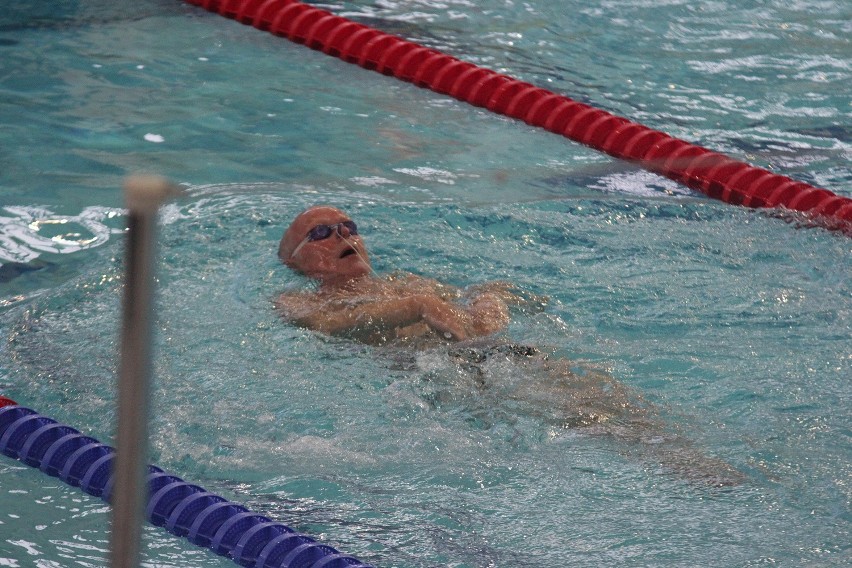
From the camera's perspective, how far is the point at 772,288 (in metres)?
3.81

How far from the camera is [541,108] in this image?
5.41 meters

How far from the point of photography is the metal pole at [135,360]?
731 mm

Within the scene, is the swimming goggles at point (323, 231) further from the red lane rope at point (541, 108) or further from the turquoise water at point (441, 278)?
the red lane rope at point (541, 108)

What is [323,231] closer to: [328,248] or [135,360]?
[328,248]

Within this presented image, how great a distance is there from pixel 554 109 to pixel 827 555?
3359 mm

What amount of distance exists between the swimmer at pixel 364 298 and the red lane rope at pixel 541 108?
1.52 meters

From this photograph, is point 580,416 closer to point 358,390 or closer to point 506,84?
point 358,390

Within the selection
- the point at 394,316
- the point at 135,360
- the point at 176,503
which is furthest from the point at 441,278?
the point at 135,360

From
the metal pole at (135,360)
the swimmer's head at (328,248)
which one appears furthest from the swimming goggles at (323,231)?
the metal pole at (135,360)

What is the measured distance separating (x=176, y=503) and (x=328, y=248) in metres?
1.27

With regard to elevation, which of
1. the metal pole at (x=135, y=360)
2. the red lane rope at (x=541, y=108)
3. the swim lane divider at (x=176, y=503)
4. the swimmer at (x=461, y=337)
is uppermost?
the metal pole at (x=135, y=360)

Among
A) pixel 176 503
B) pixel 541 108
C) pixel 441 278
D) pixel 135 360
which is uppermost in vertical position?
pixel 135 360

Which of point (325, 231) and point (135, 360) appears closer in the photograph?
point (135, 360)

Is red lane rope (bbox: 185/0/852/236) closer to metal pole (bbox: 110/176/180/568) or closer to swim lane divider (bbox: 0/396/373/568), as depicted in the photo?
swim lane divider (bbox: 0/396/373/568)
